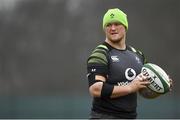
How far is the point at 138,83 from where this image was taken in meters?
4.52

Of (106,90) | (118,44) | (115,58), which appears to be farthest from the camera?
(118,44)

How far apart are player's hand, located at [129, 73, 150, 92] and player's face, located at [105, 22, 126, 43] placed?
29cm

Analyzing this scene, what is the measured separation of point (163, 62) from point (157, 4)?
0.87 meters

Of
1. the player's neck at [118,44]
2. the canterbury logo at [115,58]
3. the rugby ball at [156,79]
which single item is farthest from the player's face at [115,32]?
the rugby ball at [156,79]

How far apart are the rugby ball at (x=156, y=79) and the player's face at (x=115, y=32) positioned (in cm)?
27

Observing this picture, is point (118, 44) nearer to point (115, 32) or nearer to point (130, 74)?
point (115, 32)

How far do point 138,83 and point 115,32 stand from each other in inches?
15.6

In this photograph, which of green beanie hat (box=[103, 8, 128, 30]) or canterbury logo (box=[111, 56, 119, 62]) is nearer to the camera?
canterbury logo (box=[111, 56, 119, 62])

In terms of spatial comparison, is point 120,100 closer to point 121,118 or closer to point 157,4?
point 121,118

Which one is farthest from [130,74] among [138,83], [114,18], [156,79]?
[114,18]

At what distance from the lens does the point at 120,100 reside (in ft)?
15.1

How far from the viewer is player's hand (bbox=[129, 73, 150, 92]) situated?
4520 mm

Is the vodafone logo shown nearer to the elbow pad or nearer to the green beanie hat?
the elbow pad

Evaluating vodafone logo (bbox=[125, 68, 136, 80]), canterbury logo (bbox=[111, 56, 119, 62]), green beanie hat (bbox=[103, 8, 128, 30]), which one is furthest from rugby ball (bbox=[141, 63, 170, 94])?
green beanie hat (bbox=[103, 8, 128, 30])
